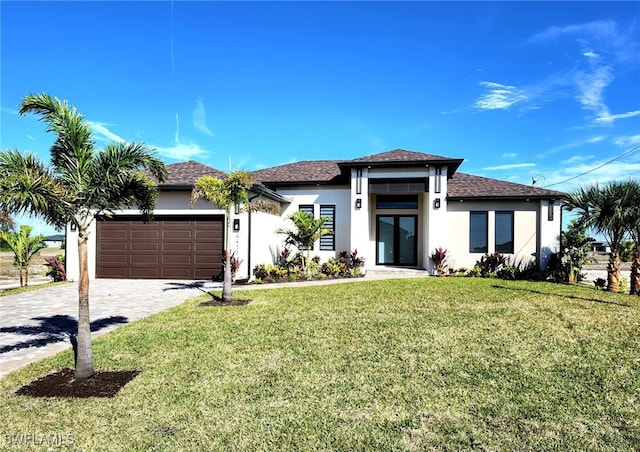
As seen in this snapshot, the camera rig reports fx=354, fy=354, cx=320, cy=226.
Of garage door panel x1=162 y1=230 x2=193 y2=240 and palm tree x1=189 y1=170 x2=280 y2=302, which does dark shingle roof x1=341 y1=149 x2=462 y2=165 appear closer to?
palm tree x1=189 y1=170 x2=280 y2=302

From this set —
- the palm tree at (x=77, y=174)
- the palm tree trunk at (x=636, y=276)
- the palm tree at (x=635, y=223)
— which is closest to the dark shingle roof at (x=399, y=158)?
the palm tree at (x=635, y=223)

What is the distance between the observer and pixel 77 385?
4508 millimetres

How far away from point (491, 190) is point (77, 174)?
16.0m

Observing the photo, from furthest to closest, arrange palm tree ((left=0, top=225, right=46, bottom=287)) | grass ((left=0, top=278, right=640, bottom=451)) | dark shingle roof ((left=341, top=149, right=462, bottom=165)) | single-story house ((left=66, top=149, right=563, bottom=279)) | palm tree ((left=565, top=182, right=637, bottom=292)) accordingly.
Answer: dark shingle roof ((left=341, top=149, right=462, bottom=165)) → single-story house ((left=66, top=149, right=563, bottom=279)) → palm tree ((left=0, top=225, right=46, bottom=287)) → palm tree ((left=565, top=182, right=637, bottom=292)) → grass ((left=0, top=278, right=640, bottom=451))

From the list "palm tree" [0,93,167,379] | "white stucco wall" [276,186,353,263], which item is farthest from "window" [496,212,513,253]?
"palm tree" [0,93,167,379]

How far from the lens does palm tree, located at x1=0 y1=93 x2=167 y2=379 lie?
4.23 meters

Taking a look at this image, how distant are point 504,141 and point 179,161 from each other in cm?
1786

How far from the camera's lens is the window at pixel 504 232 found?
15891 mm

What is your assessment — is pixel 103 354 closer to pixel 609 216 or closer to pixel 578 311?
pixel 578 311

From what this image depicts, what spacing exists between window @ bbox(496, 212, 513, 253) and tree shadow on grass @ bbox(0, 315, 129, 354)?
14.8 metres

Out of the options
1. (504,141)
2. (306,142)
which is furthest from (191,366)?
(504,141)

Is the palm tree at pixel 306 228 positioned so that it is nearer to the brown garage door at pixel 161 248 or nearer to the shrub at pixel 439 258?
the brown garage door at pixel 161 248

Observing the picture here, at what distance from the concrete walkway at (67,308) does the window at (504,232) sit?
3.94m

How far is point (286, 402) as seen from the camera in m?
4.01
